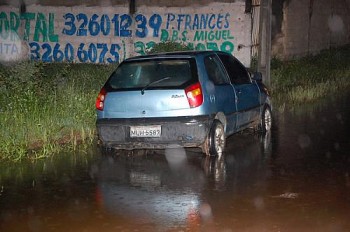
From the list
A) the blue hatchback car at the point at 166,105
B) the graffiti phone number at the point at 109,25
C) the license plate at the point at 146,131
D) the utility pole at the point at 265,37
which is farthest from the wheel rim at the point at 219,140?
the graffiti phone number at the point at 109,25

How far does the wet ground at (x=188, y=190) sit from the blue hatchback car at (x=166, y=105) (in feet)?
1.16

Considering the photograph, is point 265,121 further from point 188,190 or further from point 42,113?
point 188,190

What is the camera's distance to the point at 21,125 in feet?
36.0

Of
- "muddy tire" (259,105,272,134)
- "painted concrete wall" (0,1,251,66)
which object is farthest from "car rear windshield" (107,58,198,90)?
"painted concrete wall" (0,1,251,66)

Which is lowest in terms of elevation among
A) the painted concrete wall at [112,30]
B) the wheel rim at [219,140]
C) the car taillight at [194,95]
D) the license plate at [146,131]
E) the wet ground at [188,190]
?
the wet ground at [188,190]

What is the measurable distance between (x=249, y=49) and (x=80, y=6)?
621 centimetres

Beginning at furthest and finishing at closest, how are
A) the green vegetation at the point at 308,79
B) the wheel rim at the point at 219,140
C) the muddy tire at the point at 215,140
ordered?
1. the green vegetation at the point at 308,79
2. the wheel rim at the point at 219,140
3. the muddy tire at the point at 215,140

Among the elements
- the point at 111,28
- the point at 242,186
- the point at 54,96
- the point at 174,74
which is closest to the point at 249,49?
the point at 111,28

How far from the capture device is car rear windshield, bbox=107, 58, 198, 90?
1023cm

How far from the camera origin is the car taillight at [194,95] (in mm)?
10039

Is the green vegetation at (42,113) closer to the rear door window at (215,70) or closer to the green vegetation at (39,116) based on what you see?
the green vegetation at (39,116)

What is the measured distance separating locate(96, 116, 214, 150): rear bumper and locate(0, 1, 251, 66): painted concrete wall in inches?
481

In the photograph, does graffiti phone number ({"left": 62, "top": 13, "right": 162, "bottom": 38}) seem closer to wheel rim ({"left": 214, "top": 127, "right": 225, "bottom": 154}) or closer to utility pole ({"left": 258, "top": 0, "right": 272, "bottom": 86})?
utility pole ({"left": 258, "top": 0, "right": 272, "bottom": 86})

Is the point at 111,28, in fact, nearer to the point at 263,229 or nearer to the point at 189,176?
the point at 189,176
